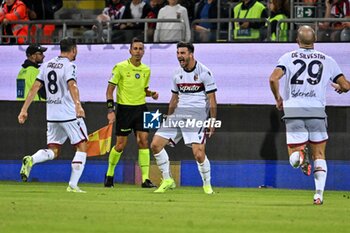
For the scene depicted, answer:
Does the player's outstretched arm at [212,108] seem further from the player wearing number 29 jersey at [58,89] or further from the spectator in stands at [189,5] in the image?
the spectator in stands at [189,5]

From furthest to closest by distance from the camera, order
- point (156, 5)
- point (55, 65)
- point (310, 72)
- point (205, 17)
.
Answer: point (156, 5)
point (205, 17)
point (55, 65)
point (310, 72)

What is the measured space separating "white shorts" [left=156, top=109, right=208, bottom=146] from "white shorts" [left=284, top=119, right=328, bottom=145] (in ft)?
10.6

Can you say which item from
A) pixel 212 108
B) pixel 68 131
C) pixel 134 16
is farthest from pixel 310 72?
pixel 134 16

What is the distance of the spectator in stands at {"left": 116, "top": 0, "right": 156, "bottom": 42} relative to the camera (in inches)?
990

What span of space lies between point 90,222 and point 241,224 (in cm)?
160

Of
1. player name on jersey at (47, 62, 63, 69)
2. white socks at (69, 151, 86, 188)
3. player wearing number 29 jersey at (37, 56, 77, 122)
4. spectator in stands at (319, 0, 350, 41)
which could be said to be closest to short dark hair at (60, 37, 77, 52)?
player wearing number 29 jersey at (37, 56, 77, 122)

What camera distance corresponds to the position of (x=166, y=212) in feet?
49.4

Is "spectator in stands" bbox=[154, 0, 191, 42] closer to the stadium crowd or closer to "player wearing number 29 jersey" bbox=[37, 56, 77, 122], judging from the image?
the stadium crowd

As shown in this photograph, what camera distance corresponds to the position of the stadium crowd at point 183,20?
934 inches

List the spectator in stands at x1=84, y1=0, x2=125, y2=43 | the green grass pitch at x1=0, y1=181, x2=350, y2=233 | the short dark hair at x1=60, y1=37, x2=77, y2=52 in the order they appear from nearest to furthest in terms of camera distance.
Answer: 1. the green grass pitch at x1=0, y1=181, x2=350, y2=233
2. the short dark hair at x1=60, y1=37, x2=77, y2=52
3. the spectator in stands at x1=84, y1=0, x2=125, y2=43

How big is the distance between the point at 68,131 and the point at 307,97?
180 inches

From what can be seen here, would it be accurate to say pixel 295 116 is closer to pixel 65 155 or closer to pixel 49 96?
pixel 49 96

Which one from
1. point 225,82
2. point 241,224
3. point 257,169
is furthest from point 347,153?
point 241,224

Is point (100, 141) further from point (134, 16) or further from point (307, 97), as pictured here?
point (307, 97)
